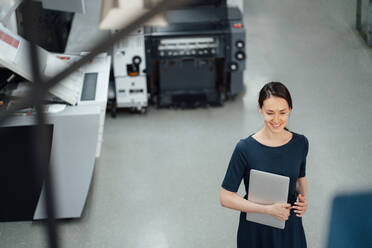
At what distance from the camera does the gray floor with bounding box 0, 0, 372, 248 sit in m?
4.41

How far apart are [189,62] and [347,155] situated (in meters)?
1.98

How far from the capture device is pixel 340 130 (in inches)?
221

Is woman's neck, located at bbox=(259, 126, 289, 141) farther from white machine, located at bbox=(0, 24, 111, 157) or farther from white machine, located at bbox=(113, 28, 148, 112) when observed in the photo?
white machine, located at bbox=(113, 28, 148, 112)

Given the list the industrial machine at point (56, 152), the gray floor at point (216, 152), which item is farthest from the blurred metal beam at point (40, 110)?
the industrial machine at point (56, 152)

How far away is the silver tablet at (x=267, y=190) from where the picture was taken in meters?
2.49

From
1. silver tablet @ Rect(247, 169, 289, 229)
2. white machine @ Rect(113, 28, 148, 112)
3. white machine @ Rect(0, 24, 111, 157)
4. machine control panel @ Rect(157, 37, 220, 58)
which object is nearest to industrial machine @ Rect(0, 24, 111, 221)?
white machine @ Rect(0, 24, 111, 157)

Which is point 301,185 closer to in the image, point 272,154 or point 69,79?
point 272,154

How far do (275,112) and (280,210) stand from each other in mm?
460

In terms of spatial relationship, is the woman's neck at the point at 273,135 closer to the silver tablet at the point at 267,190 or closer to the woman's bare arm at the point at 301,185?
the silver tablet at the point at 267,190

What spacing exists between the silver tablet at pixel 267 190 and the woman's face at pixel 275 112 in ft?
0.74

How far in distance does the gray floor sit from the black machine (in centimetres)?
21

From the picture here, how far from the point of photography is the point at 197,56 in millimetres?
5980

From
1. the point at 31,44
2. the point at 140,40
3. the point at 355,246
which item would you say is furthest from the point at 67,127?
the point at 31,44

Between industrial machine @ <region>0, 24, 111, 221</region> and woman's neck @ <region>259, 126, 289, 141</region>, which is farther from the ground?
woman's neck @ <region>259, 126, 289, 141</region>
